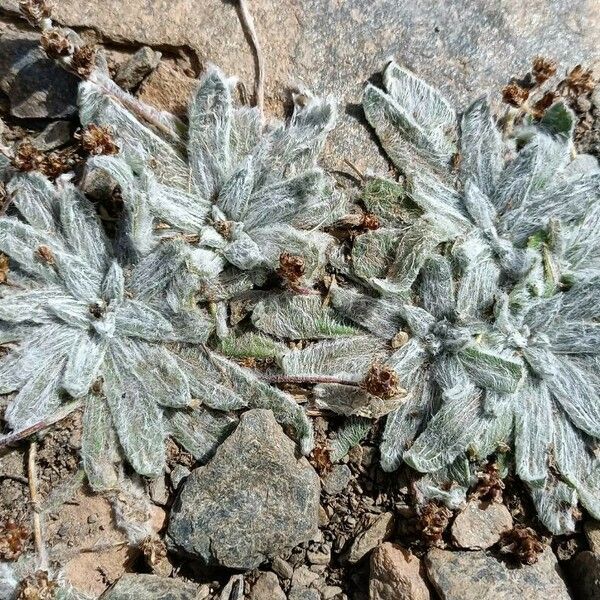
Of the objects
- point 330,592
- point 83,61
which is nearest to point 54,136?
point 83,61

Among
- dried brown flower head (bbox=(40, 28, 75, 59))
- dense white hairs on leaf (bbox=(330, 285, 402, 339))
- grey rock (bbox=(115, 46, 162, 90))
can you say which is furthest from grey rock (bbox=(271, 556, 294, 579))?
dried brown flower head (bbox=(40, 28, 75, 59))

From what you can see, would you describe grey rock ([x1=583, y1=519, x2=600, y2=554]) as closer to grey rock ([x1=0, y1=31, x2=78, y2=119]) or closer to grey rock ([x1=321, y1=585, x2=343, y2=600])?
grey rock ([x1=321, y1=585, x2=343, y2=600])

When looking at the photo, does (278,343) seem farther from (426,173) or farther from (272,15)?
(272,15)

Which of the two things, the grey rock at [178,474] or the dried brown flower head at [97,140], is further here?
the grey rock at [178,474]

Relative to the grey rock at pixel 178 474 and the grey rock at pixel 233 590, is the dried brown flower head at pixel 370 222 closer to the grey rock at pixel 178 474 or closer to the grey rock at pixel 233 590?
the grey rock at pixel 178 474

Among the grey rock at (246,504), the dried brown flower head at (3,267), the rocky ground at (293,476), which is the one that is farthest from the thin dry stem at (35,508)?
the dried brown flower head at (3,267)

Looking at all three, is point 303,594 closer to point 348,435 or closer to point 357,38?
point 348,435
